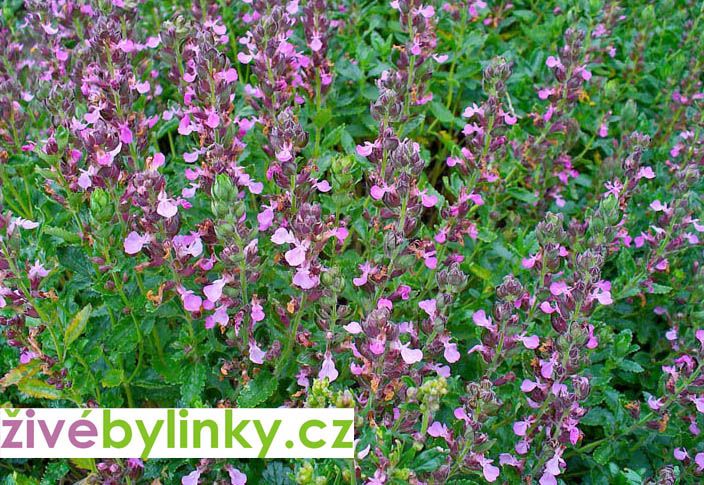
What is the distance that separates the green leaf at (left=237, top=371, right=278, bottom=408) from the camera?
2725mm

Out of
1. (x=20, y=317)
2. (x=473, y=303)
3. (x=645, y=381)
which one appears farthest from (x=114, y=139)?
(x=645, y=381)

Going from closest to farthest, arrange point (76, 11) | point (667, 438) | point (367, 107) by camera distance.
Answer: point (667, 438) → point (76, 11) → point (367, 107)

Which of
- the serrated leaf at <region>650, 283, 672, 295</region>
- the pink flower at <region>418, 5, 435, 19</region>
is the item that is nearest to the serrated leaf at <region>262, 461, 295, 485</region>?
the serrated leaf at <region>650, 283, 672, 295</region>

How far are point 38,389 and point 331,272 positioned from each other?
126 cm

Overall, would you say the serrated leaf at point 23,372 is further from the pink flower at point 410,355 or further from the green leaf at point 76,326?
the pink flower at point 410,355

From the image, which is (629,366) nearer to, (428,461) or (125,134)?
(428,461)

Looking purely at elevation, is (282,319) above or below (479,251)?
below

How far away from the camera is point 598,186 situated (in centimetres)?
409

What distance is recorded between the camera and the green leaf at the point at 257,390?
2.72 meters

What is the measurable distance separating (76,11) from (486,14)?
111 inches

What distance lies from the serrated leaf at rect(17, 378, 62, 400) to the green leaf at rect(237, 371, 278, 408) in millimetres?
688

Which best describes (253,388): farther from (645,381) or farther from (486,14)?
(486,14)

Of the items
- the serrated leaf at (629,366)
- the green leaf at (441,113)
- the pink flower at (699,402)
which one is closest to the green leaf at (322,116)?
the green leaf at (441,113)

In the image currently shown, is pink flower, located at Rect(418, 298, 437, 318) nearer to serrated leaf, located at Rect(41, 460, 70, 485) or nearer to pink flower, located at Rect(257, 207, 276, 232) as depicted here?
pink flower, located at Rect(257, 207, 276, 232)
